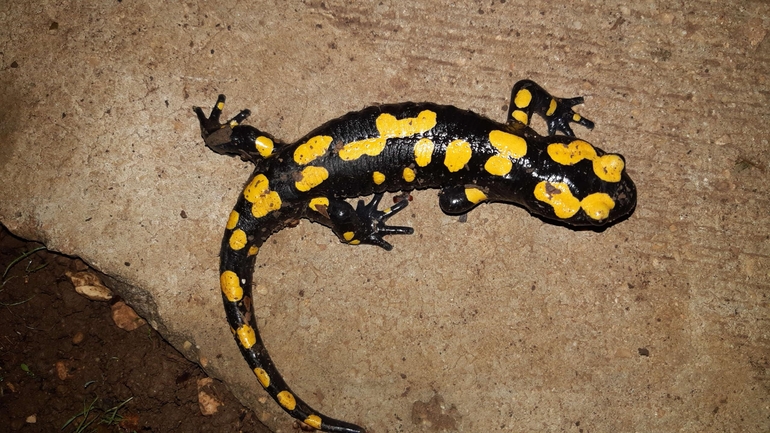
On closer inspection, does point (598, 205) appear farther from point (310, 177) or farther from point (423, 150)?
point (310, 177)

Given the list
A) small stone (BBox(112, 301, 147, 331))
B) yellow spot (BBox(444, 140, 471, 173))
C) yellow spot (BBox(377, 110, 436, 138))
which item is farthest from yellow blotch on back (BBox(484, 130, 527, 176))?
small stone (BBox(112, 301, 147, 331))

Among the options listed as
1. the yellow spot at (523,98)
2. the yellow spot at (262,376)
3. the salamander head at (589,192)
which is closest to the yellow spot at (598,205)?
the salamander head at (589,192)

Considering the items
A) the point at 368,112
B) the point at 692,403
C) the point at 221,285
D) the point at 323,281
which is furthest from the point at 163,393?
the point at 692,403

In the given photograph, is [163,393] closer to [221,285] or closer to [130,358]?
[130,358]

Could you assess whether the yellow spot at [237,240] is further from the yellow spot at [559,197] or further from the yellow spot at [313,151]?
the yellow spot at [559,197]

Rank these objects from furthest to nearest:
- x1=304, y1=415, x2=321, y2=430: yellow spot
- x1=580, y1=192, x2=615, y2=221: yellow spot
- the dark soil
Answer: the dark soil, x1=304, y1=415, x2=321, y2=430: yellow spot, x1=580, y1=192, x2=615, y2=221: yellow spot

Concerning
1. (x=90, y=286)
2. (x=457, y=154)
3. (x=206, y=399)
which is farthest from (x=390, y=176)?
(x=90, y=286)

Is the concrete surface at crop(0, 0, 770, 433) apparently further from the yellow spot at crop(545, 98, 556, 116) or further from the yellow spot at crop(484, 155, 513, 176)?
the yellow spot at crop(484, 155, 513, 176)
